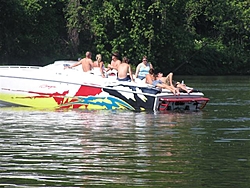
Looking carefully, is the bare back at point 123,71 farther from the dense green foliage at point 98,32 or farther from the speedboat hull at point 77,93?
the dense green foliage at point 98,32

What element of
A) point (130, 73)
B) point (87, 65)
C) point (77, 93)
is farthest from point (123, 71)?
point (87, 65)

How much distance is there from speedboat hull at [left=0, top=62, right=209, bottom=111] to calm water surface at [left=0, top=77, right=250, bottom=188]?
520 millimetres

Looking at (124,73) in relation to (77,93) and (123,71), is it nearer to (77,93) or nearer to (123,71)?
(123,71)

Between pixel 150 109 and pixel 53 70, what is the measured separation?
3.13m

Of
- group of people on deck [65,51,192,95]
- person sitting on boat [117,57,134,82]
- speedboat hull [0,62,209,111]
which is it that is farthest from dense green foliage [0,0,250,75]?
person sitting on boat [117,57,134,82]

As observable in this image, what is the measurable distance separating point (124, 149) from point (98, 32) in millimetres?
45330

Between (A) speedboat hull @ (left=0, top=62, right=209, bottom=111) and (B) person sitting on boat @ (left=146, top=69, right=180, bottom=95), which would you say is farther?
(B) person sitting on boat @ (left=146, top=69, right=180, bottom=95)

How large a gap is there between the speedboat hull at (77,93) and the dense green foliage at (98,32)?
32.7 meters

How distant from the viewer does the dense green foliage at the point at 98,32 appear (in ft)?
192

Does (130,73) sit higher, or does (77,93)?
(130,73)

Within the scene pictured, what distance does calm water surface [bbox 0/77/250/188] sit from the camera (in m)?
11.7

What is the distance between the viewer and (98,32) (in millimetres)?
59812

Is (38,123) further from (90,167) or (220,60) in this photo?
(220,60)

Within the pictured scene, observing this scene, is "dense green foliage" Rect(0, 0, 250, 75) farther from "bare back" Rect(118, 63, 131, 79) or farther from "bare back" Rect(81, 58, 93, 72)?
"bare back" Rect(118, 63, 131, 79)
